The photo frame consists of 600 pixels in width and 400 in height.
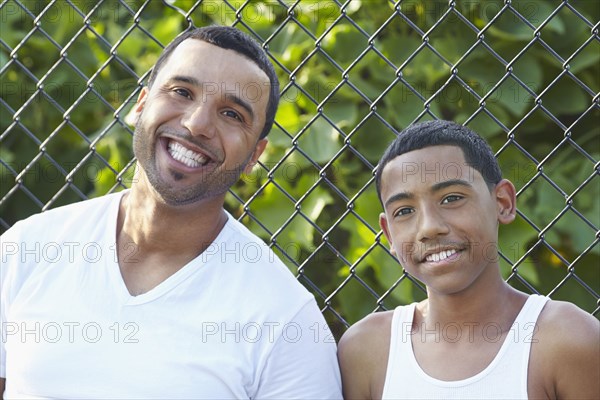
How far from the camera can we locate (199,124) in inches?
80.7

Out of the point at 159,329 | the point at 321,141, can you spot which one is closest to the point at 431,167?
the point at 159,329

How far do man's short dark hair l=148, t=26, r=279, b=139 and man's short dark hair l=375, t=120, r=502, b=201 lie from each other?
1.06ft

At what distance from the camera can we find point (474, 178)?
202 centimetres

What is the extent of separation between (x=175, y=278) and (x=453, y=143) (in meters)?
0.70

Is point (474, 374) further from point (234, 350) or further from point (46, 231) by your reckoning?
point (46, 231)

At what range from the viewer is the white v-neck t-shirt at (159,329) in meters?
1.93

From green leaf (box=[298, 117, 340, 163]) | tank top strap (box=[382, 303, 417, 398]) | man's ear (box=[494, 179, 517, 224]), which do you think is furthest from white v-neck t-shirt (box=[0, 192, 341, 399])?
green leaf (box=[298, 117, 340, 163])

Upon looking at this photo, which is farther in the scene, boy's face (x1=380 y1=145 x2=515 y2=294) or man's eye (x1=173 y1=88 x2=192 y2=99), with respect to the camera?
man's eye (x1=173 y1=88 x2=192 y2=99)

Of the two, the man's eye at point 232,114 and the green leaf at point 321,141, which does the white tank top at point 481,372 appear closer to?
the man's eye at point 232,114

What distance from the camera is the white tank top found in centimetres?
189

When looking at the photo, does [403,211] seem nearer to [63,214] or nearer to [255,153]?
[255,153]

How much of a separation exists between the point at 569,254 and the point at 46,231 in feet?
5.50

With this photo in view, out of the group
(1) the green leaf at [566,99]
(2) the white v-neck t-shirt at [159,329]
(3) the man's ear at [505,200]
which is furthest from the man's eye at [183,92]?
(1) the green leaf at [566,99]

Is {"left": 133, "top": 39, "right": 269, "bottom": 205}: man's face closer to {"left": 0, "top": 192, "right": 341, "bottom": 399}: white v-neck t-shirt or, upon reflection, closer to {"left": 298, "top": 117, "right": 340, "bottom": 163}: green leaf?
{"left": 0, "top": 192, "right": 341, "bottom": 399}: white v-neck t-shirt
